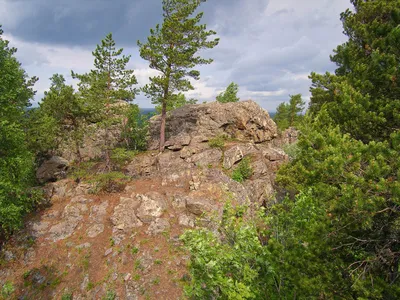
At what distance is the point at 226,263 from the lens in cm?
590

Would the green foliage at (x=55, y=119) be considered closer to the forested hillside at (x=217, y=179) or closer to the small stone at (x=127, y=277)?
the forested hillside at (x=217, y=179)

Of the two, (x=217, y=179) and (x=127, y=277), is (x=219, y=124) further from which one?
(x=127, y=277)

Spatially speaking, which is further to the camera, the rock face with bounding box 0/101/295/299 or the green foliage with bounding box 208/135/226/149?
the green foliage with bounding box 208/135/226/149

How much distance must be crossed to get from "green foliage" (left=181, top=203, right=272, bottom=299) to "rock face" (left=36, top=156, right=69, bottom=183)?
20.3 metres

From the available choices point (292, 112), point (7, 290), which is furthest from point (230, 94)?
point (7, 290)

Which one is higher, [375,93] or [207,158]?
[375,93]

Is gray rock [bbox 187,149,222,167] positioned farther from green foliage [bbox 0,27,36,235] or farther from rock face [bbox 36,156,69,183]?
rock face [bbox 36,156,69,183]

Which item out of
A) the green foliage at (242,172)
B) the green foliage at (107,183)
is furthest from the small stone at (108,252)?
the green foliage at (242,172)

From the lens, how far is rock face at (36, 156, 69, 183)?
21484 mm

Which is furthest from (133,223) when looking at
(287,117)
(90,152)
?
(287,117)

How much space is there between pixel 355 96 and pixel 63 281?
17414 millimetres

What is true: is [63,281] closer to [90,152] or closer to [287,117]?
[90,152]

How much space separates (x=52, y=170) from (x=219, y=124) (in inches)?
703

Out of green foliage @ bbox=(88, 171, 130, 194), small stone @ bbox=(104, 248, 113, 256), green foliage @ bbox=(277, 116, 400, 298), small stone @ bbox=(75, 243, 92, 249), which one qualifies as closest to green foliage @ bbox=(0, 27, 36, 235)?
small stone @ bbox=(75, 243, 92, 249)
